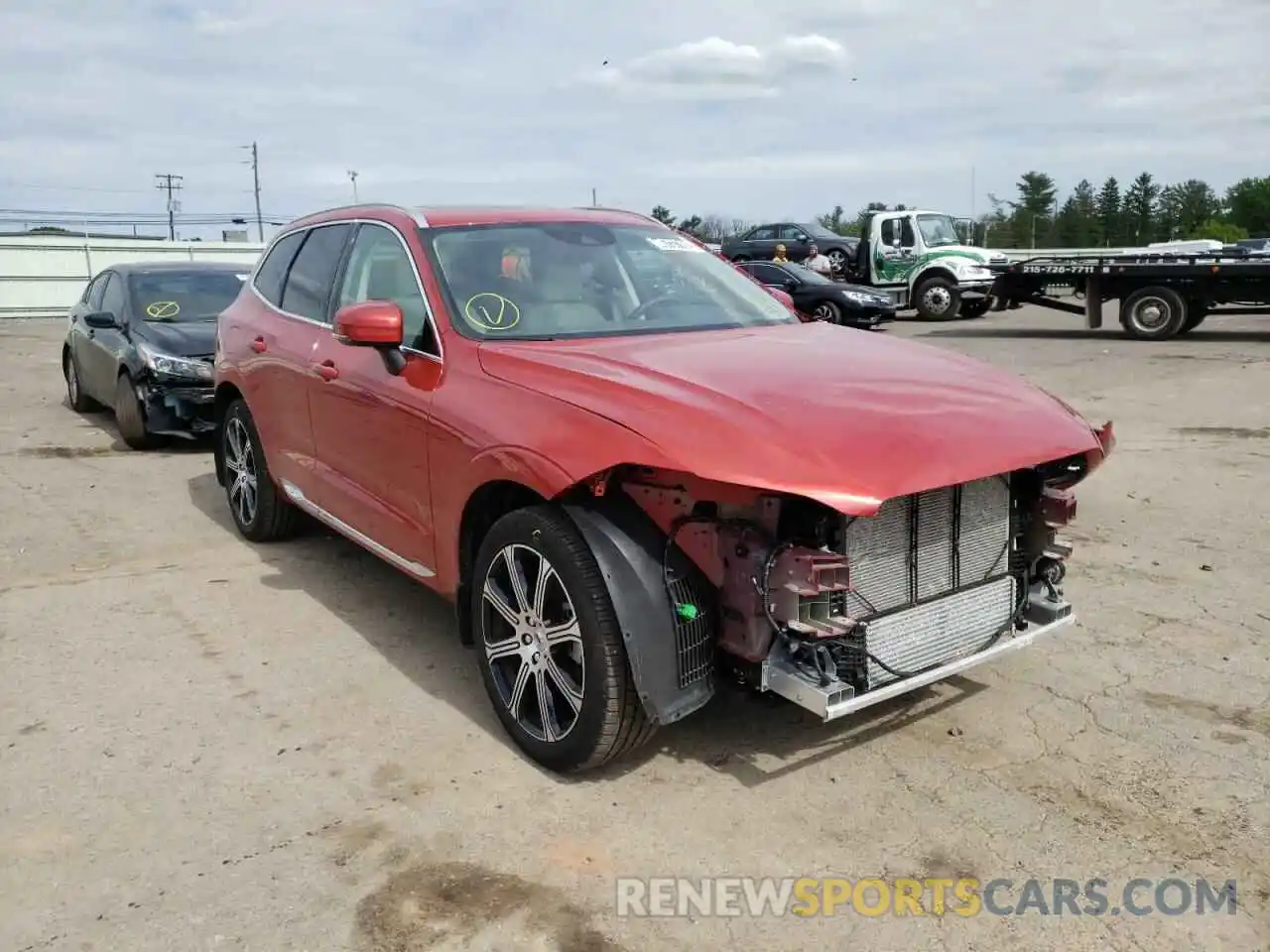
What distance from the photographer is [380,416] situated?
435cm

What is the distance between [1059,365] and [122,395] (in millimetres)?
11181

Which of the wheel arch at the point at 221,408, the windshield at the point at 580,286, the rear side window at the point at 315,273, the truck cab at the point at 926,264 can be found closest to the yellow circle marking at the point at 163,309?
the wheel arch at the point at 221,408

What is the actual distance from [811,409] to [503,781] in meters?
1.53

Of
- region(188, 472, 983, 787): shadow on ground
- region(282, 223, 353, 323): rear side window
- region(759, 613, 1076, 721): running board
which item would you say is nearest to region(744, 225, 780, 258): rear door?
region(282, 223, 353, 323): rear side window

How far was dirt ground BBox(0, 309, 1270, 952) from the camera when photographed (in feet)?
9.20

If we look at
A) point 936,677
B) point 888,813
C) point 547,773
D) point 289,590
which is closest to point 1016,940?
point 888,813

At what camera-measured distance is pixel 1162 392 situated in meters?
11.5

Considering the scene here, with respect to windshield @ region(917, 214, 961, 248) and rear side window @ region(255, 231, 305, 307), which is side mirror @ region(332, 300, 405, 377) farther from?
windshield @ region(917, 214, 961, 248)

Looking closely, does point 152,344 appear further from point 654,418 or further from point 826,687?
point 826,687

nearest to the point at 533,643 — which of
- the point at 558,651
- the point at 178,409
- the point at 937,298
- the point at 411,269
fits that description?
the point at 558,651

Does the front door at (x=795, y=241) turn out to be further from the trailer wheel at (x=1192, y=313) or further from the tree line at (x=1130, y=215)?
the tree line at (x=1130, y=215)

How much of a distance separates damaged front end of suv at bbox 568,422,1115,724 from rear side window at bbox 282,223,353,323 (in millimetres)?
2363

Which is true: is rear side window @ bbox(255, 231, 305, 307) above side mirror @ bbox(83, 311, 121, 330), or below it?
above

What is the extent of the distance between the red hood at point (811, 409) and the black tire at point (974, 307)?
1948 centimetres
